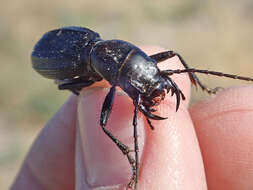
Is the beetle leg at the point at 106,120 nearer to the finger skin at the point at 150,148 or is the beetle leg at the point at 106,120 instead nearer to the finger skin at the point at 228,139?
the finger skin at the point at 150,148

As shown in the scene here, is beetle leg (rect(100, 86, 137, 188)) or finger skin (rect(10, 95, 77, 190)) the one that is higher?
beetle leg (rect(100, 86, 137, 188))

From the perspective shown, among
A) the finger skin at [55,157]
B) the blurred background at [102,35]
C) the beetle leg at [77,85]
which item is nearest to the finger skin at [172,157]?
the beetle leg at [77,85]

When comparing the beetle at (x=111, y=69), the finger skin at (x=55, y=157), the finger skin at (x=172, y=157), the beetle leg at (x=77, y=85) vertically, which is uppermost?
the beetle at (x=111, y=69)

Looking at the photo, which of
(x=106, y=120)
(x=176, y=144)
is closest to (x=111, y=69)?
(x=106, y=120)

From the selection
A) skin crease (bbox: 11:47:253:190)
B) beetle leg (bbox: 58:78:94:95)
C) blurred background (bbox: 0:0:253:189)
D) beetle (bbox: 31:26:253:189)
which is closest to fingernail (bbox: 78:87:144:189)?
skin crease (bbox: 11:47:253:190)

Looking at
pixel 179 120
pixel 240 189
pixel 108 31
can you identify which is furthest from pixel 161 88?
pixel 108 31

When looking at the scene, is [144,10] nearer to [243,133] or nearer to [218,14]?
[218,14]

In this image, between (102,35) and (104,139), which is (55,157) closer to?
(104,139)

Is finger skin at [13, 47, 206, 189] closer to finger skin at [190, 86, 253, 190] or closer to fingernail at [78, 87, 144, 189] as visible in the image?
fingernail at [78, 87, 144, 189]
